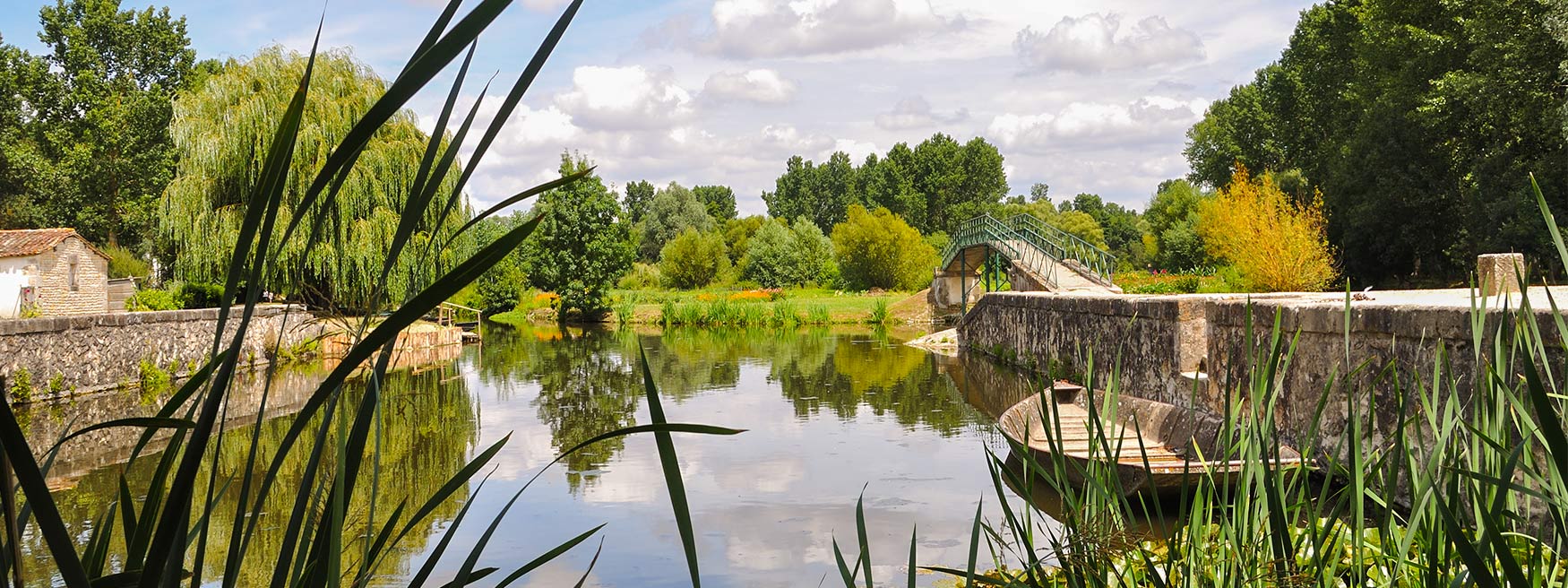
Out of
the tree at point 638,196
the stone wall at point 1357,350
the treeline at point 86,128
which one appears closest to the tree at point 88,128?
the treeline at point 86,128

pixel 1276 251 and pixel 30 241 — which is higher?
pixel 30 241

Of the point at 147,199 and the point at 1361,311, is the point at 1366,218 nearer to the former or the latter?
the point at 1361,311

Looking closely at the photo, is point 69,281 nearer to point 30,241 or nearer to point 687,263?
point 30,241

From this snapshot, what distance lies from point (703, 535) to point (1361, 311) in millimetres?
4262

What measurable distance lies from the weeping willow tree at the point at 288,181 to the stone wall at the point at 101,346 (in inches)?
89.0

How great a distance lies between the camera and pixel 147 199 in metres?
36.0

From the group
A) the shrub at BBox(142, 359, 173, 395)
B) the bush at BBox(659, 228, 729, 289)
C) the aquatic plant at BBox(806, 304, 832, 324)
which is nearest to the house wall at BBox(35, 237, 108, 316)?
the shrub at BBox(142, 359, 173, 395)

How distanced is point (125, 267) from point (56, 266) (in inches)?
346

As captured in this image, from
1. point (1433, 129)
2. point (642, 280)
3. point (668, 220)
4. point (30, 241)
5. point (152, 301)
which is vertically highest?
point (668, 220)

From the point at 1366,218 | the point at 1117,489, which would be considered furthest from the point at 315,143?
the point at 1366,218

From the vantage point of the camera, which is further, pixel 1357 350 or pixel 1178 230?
pixel 1178 230

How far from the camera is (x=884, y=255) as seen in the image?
150 feet

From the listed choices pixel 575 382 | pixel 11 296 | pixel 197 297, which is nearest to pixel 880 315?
pixel 575 382

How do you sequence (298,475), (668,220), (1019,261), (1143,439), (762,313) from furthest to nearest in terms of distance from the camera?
(668,220) → (762,313) → (1019,261) → (298,475) → (1143,439)
